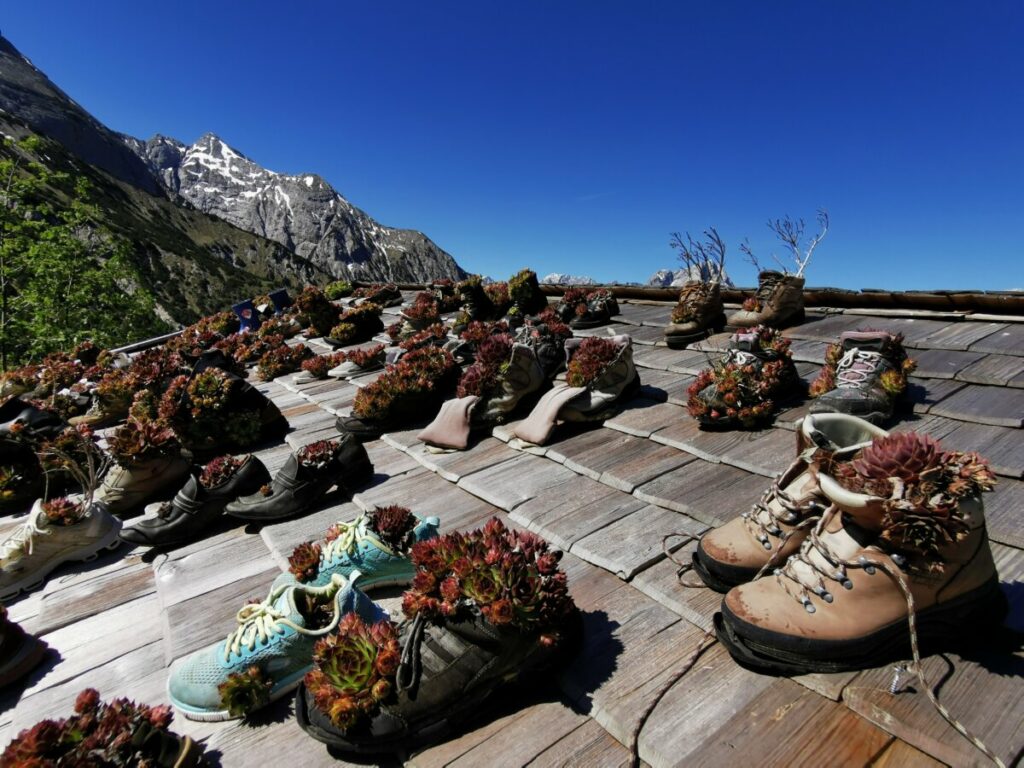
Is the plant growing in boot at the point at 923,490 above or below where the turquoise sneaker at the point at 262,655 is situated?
above

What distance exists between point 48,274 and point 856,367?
2114 centimetres

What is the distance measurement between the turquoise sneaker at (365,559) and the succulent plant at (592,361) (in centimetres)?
200

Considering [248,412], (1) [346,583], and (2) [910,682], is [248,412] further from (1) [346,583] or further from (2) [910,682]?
(2) [910,682]

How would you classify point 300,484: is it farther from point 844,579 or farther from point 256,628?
point 844,579

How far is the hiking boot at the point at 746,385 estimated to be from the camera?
328 centimetres

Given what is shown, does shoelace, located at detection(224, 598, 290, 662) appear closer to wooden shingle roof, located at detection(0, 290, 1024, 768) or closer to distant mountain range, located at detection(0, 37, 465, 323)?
wooden shingle roof, located at detection(0, 290, 1024, 768)

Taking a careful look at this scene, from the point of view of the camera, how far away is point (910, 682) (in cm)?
140

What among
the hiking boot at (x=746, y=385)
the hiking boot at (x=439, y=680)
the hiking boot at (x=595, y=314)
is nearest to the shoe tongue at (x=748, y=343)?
the hiking boot at (x=746, y=385)

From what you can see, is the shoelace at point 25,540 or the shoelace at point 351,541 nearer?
the shoelace at point 351,541

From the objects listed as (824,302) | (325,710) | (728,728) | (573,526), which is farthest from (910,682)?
(824,302)

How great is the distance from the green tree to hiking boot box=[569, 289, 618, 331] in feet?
50.8

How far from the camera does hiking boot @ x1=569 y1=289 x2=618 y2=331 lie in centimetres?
673

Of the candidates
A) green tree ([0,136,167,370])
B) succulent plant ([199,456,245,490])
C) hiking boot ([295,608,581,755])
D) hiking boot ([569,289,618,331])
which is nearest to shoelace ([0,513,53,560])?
succulent plant ([199,456,245,490])

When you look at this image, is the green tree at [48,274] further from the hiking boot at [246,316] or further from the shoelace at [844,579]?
the shoelace at [844,579]
